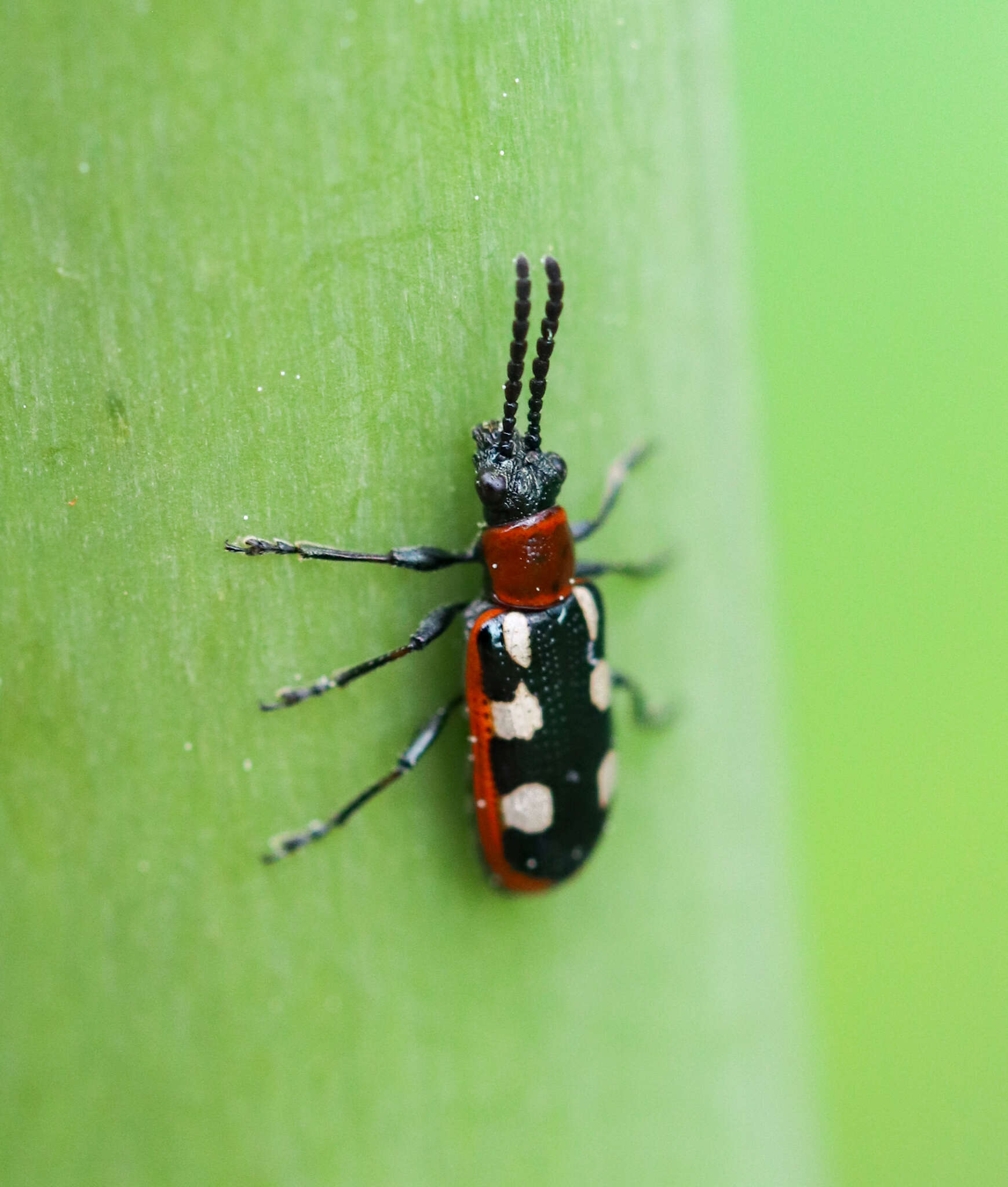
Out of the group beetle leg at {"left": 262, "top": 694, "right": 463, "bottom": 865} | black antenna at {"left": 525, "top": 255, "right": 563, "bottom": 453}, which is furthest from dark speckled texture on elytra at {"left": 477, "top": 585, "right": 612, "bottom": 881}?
black antenna at {"left": 525, "top": 255, "right": 563, "bottom": 453}

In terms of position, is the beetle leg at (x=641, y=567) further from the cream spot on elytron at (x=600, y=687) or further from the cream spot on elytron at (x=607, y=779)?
the cream spot on elytron at (x=607, y=779)

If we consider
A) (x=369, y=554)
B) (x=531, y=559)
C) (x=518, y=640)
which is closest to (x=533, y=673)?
(x=518, y=640)

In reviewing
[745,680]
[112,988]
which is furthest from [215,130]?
[745,680]

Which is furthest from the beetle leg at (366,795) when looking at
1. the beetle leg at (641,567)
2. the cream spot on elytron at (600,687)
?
the beetle leg at (641,567)

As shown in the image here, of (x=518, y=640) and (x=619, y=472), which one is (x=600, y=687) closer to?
(x=518, y=640)

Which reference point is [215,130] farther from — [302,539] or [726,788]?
[726,788]

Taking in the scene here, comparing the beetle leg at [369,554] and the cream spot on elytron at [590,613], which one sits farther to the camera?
the cream spot on elytron at [590,613]

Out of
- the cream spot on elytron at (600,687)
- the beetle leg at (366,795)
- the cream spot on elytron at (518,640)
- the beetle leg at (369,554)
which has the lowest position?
the beetle leg at (366,795)
